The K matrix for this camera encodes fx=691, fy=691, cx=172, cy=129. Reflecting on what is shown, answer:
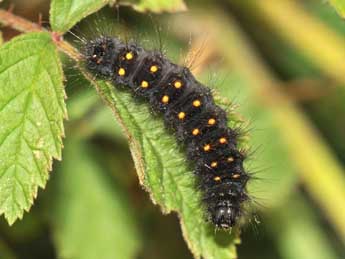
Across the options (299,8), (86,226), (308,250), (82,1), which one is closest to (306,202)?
(308,250)

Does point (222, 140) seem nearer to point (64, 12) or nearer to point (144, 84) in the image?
point (144, 84)

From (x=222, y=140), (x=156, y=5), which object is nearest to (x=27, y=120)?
(x=222, y=140)

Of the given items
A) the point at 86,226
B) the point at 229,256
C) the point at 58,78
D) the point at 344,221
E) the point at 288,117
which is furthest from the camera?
the point at 288,117

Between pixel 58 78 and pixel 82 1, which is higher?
pixel 82 1

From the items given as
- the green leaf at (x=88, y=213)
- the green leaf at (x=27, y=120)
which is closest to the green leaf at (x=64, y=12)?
the green leaf at (x=27, y=120)

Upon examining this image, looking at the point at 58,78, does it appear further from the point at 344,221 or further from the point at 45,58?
the point at 344,221

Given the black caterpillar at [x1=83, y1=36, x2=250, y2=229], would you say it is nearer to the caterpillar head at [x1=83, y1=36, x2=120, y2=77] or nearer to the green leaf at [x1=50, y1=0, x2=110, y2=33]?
the caterpillar head at [x1=83, y1=36, x2=120, y2=77]

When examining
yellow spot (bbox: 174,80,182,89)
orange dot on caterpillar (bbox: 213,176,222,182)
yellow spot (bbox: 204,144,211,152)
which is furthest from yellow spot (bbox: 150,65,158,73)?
orange dot on caterpillar (bbox: 213,176,222,182)

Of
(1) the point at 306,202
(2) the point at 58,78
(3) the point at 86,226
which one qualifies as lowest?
(1) the point at 306,202
